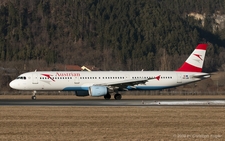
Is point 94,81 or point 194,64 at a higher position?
point 194,64

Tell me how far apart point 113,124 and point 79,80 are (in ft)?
98.6

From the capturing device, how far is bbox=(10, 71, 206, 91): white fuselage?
194ft

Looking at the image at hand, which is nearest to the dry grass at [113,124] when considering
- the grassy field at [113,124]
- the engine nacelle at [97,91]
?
the grassy field at [113,124]

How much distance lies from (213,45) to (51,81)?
130m

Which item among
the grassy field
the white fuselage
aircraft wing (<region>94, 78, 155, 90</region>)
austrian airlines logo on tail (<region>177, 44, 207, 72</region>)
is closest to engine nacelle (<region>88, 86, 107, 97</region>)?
aircraft wing (<region>94, 78, 155, 90</region>)

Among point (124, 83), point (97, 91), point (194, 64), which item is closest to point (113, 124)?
point (97, 91)

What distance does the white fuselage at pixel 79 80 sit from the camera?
5925 cm

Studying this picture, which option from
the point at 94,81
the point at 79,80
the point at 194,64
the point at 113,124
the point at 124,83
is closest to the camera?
the point at 113,124

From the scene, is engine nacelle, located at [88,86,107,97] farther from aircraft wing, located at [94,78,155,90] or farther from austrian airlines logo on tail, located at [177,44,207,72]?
austrian airlines logo on tail, located at [177,44,207,72]

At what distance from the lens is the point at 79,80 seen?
5969 cm

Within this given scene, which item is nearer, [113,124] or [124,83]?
[113,124]

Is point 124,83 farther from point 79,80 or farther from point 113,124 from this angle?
point 113,124

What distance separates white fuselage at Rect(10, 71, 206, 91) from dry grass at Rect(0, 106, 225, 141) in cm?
2010

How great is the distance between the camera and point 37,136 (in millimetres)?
24781
